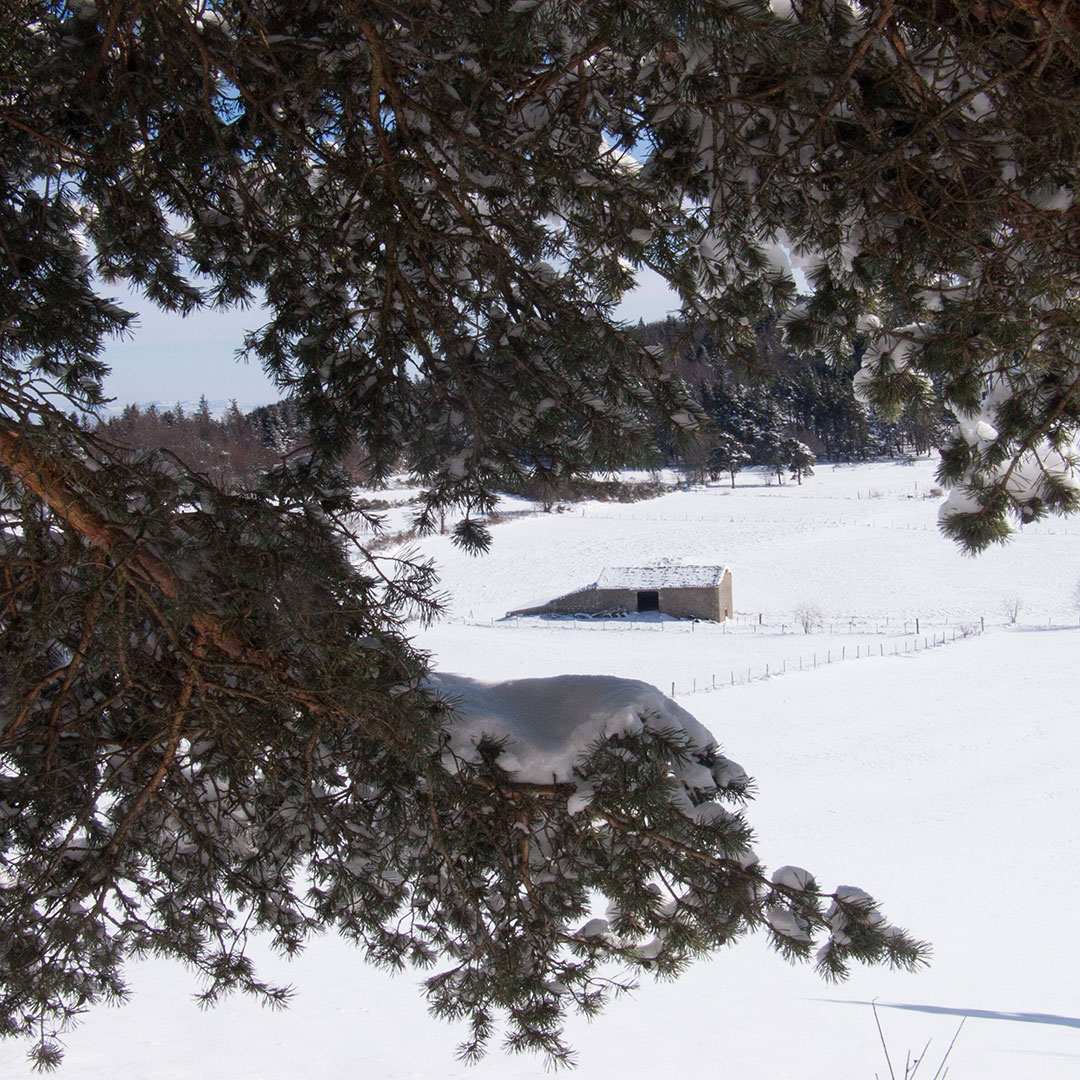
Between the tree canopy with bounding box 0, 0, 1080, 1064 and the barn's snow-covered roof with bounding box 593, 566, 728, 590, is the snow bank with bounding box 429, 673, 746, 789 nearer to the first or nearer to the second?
the tree canopy with bounding box 0, 0, 1080, 1064

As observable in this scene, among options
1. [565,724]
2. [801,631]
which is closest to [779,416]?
[801,631]

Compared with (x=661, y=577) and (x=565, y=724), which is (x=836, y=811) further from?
(x=661, y=577)

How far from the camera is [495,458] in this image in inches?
129

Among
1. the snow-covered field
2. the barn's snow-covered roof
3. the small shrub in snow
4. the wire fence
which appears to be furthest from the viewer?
the barn's snow-covered roof

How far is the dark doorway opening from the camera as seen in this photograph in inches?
1280

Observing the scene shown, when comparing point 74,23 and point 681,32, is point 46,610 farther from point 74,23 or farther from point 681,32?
point 74,23

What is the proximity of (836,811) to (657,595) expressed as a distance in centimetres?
1796

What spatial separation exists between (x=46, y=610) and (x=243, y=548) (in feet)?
1.77

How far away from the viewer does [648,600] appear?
32.8 meters

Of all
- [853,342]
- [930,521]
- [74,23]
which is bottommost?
[930,521]

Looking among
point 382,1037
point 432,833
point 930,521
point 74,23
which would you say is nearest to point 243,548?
point 432,833

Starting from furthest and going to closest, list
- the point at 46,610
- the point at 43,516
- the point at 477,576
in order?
the point at 477,576
the point at 43,516
the point at 46,610

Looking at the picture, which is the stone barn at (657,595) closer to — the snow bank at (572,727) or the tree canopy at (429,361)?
the tree canopy at (429,361)

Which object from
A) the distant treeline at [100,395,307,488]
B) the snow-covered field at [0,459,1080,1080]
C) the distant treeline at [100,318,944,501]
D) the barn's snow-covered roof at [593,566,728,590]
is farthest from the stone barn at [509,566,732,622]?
the distant treeline at [100,395,307,488]
